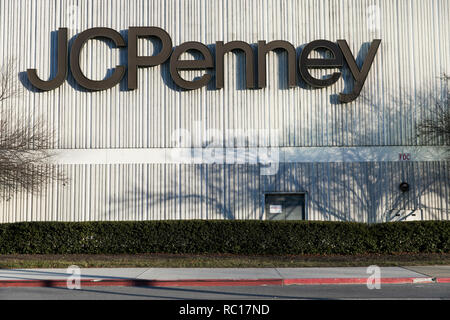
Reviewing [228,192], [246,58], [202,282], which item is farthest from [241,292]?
[246,58]

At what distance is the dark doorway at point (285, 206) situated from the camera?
19.7 metres

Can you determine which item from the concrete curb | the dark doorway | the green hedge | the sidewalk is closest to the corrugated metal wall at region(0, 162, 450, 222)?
the dark doorway

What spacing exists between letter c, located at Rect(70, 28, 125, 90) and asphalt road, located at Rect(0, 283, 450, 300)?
10.4m

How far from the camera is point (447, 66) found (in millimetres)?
20016

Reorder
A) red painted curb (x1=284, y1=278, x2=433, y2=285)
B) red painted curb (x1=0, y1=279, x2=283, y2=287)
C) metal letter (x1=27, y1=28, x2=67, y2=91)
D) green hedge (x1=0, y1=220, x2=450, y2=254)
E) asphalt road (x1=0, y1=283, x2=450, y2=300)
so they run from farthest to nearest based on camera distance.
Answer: metal letter (x1=27, y1=28, x2=67, y2=91), green hedge (x1=0, y1=220, x2=450, y2=254), red painted curb (x1=284, y1=278, x2=433, y2=285), red painted curb (x1=0, y1=279, x2=283, y2=287), asphalt road (x1=0, y1=283, x2=450, y2=300)

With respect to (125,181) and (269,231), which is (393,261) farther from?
(125,181)

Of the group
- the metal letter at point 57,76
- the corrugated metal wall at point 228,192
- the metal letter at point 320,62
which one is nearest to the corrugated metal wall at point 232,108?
the corrugated metal wall at point 228,192

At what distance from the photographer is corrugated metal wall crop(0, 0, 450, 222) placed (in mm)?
19469

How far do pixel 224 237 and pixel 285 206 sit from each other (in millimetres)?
3583

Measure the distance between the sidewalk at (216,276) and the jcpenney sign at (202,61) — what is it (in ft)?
28.2

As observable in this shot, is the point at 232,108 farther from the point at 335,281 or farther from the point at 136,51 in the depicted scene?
the point at 335,281

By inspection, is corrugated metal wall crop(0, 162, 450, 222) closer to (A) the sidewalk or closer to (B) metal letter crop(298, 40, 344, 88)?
(B) metal letter crop(298, 40, 344, 88)

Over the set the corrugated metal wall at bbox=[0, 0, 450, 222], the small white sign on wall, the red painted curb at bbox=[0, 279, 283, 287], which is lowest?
the red painted curb at bbox=[0, 279, 283, 287]

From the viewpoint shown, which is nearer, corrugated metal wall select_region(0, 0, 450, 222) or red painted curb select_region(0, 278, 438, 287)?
red painted curb select_region(0, 278, 438, 287)
